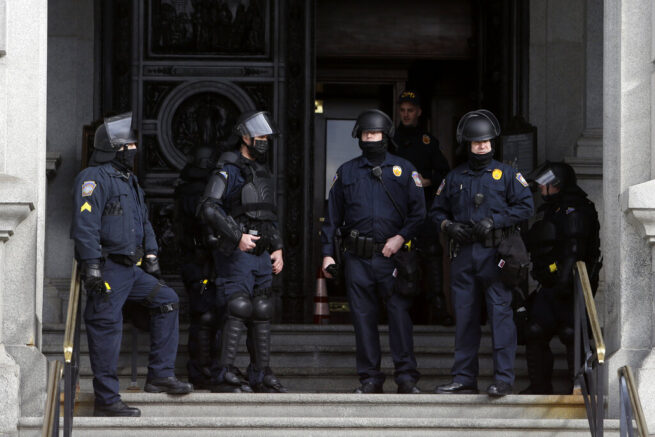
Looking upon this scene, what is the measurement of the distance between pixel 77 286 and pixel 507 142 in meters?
5.14

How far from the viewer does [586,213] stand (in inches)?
426

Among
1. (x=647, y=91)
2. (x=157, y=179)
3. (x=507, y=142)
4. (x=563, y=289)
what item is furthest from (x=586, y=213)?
(x=157, y=179)

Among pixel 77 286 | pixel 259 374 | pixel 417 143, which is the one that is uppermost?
pixel 417 143

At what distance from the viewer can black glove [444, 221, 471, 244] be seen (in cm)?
1003

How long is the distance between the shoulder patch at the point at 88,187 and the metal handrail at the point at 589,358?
3353 millimetres

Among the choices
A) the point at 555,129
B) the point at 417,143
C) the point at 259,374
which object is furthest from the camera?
the point at 555,129

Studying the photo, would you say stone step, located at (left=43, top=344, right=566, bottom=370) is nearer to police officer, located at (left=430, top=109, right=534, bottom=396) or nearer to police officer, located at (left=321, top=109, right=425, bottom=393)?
police officer, located at (left=321, top=109, right=425, bottom=393)

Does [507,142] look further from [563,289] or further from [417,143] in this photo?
[563,289]

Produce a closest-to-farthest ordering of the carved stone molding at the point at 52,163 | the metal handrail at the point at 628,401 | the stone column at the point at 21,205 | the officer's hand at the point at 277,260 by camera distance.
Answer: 1. the metal handrail at the point at 628,401
2. the stone column at the point at 21,205
3. the officer's hand at the point at 277,260
4. the carved stone molding at the point at 52,163

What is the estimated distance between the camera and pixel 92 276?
9.31 m

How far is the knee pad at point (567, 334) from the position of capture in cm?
1064

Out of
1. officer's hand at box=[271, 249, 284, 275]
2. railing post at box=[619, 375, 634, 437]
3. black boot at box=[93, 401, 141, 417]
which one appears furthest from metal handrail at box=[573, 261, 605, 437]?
black boot at box=[93, 401, 141, 417]

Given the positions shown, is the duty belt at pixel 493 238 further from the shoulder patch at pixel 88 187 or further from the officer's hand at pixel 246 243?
the shoulder patch at pixel 88 187

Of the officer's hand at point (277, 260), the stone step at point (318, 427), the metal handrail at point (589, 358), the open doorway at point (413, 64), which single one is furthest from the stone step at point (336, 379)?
the open doorway at point (413, 64)
